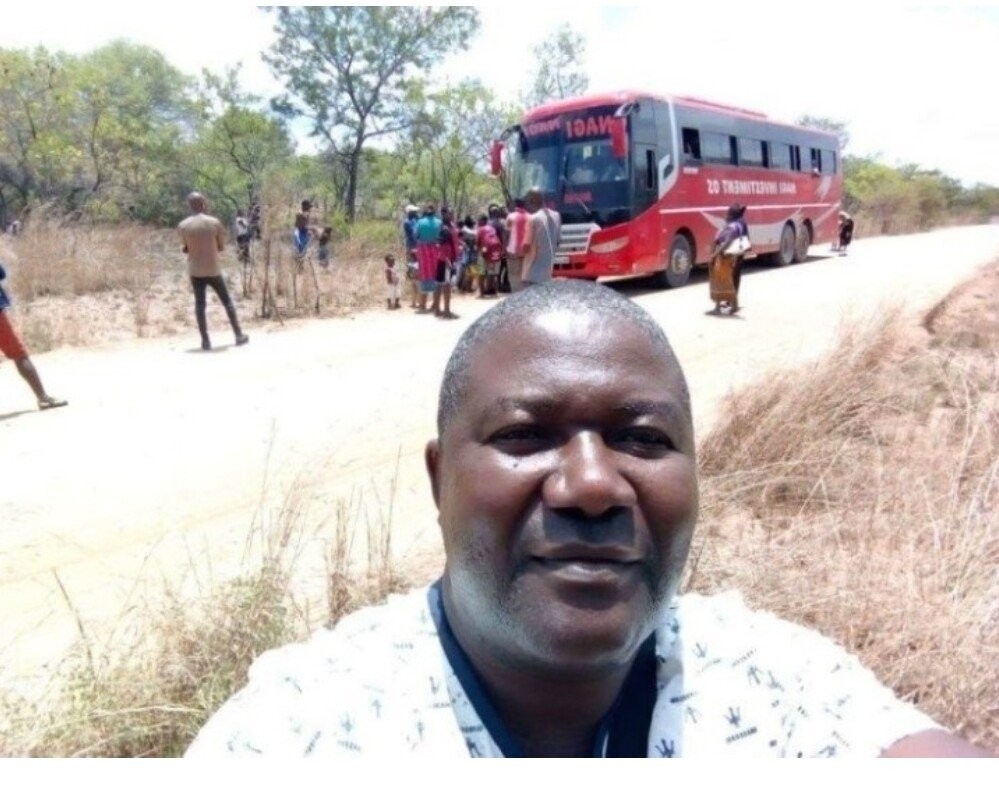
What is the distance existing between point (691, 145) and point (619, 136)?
2161mm

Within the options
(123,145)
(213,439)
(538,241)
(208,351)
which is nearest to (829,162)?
Answer: (538,241)

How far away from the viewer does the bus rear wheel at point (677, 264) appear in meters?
12.9

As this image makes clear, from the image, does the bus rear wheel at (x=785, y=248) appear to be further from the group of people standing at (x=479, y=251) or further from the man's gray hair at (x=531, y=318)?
the man's gray hair at (x=531, y=318)

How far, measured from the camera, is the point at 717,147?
13.7 metres

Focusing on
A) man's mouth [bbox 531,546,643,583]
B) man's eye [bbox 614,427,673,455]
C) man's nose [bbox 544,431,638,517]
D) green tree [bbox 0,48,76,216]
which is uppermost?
green tree [bbox 0,48,76,216]

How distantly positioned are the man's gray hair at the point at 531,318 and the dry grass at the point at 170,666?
141 cm

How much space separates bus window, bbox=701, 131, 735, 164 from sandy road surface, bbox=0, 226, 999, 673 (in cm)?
421

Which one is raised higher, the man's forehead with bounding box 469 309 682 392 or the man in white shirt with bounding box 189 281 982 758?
the man's forehead with bounding box 469 309 682 392

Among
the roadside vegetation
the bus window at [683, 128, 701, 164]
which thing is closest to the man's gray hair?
the roadside vegetation

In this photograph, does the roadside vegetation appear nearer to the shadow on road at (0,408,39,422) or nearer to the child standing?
the shadow on road at (0,408,39,422)

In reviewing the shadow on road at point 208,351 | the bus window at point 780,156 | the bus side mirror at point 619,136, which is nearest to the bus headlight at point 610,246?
the bus side mirror at point 619,136

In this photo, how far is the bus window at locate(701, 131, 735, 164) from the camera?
13297mm

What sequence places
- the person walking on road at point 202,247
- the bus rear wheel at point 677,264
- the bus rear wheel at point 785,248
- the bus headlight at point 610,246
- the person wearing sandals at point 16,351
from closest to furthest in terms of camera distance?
the person wearing sandals at point 16,351 < the person walking on road at point 202,247 < the bus headlight at point 610,246 < the bus rear wheel at point 677,264 < the bus rear wheel at point 785,248

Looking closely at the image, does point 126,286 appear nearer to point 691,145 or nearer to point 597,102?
point 597,102
